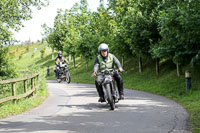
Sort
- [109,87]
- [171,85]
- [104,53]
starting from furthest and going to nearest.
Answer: [171,85] < [104,53] < [109,87]

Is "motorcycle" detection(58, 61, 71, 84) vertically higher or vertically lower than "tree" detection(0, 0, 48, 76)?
lower

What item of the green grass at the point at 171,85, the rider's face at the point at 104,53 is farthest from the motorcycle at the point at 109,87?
the green grass at the point at 171,85

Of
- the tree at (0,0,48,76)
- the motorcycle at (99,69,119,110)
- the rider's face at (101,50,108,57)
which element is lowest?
the motorcycle at (99,69,119,110)

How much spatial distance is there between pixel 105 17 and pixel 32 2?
17.9m

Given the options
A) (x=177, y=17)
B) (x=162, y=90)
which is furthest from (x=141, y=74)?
(x=177, y=17)

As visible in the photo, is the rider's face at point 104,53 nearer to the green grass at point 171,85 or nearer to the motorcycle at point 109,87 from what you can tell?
the motorcycle at point 109,87

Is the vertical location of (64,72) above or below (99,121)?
above

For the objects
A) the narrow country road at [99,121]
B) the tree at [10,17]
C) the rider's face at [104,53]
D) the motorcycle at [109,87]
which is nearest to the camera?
the narrow country road at [99,121]

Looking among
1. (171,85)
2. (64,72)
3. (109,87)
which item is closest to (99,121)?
(109,87)

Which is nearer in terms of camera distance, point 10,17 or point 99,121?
point 99,121

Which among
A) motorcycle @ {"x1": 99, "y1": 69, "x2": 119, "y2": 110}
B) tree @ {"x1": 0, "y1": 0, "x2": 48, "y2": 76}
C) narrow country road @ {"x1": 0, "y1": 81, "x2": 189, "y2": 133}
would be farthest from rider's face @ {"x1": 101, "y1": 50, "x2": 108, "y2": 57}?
tree @ {"x1": 0, "y1": 0, "x2": 48, "y2": 76}

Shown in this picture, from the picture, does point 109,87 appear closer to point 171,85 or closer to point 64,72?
point 171,85

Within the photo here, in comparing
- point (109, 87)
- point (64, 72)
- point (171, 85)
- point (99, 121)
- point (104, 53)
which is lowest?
point (99, 121)

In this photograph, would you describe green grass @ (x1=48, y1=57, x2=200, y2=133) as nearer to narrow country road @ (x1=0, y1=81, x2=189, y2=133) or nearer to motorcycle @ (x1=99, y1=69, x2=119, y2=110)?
narrow country road @ (x1=0, y1=81, x2=189, y2=133)
